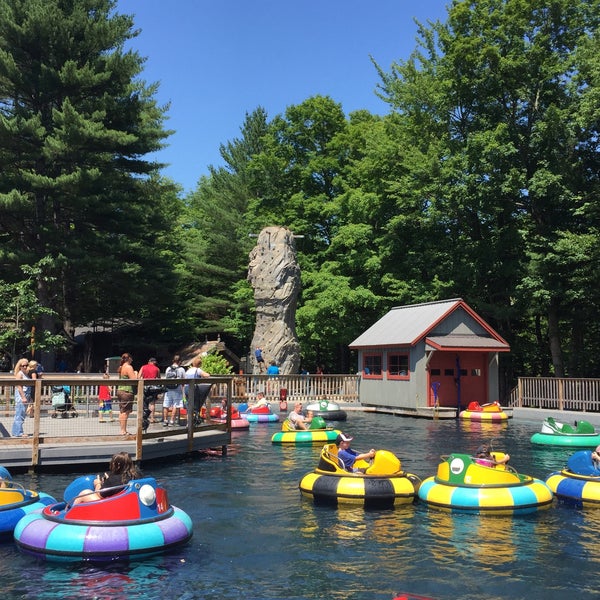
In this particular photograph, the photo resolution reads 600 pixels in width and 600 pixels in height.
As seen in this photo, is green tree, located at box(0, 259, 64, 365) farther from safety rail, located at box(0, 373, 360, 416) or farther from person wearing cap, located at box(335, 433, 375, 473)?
person wearing cap, located at box(335, 433, 375, 473)

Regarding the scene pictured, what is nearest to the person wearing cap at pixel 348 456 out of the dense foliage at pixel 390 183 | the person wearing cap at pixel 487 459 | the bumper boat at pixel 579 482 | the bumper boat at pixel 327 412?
the person wearing cap at pixel 487 459

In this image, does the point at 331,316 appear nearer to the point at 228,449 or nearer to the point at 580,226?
the point at 580,226

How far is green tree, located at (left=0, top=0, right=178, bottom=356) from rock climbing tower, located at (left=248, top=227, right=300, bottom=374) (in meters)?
6.52

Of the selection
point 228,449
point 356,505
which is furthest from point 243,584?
point 228,449

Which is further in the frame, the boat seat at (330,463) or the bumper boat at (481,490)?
the boat seat at (330,463)

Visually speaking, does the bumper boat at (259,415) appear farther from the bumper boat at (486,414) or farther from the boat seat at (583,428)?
the boat seat at (583,428)

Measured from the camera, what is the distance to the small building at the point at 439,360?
31266 mm

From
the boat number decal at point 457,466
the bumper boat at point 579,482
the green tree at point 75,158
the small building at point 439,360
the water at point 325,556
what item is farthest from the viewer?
the green tree at point 75,158

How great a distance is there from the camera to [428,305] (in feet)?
113

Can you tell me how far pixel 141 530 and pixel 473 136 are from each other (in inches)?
1240

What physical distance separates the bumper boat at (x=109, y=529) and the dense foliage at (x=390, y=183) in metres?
27.6

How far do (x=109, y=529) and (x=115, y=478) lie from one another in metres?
1.02

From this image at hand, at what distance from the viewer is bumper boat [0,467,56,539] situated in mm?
10344

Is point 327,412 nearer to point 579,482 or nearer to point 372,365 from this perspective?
point 372,365
